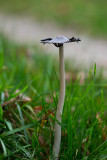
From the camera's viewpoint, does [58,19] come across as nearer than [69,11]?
Yes

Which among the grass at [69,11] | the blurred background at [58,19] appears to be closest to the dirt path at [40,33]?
the blurred background at [58,19]

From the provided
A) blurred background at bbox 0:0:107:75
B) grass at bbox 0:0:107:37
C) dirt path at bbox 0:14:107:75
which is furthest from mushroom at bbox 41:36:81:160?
grass at bbox 0:0:107:37

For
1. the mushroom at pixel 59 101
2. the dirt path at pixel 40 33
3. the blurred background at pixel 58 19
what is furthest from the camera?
the blurred background at pixel 58 19

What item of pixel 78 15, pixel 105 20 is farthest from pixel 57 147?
pixel 78 15

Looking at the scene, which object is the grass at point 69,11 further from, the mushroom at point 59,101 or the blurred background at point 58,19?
the mushroom at point 59,101

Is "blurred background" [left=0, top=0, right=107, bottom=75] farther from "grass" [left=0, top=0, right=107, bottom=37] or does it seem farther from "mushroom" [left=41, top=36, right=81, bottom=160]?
"mushroom" [left=41, top=36, right=81, bottom=160]

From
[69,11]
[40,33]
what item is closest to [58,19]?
[69,11]

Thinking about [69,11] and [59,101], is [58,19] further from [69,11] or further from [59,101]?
[59,101]
